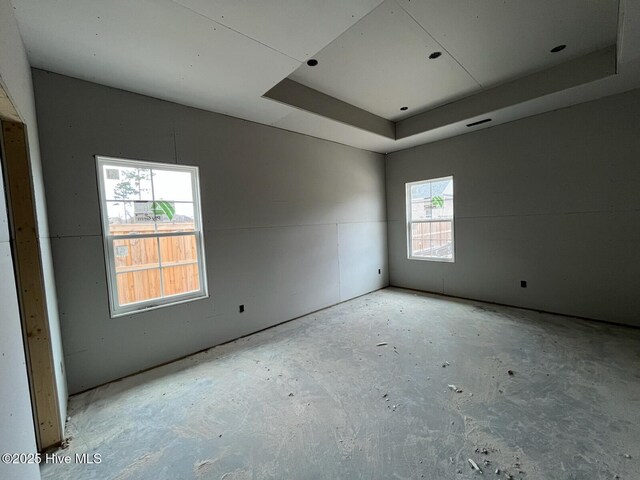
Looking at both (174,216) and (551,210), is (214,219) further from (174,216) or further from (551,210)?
(551,210)

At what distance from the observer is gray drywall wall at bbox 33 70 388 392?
231 centimetres

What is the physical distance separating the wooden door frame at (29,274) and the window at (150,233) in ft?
2.63

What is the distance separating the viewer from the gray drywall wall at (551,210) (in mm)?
3232

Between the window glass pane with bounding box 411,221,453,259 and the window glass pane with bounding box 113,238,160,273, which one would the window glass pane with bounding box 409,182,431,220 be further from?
the window glass pane with bounding box 113,238,160,273

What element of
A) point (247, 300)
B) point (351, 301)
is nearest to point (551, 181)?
point (351, 301)

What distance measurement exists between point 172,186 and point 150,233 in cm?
56

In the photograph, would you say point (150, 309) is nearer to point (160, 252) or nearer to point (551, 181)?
point (160, 252)

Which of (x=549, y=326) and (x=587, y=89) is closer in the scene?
(x=587, y=89)

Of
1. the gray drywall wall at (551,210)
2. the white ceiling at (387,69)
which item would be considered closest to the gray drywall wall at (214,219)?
the white ceiling at (387,69)

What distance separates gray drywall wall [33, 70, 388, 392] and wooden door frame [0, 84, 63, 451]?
0.67 metres

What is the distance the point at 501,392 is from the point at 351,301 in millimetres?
2761

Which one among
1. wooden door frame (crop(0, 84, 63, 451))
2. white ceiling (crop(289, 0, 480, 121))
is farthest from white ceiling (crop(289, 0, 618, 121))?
wooden door frame (crop(0, 84, 63, 451))

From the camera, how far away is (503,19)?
225 cm

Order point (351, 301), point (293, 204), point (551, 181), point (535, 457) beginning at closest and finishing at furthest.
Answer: point (535, 457)
point (551, 181)
point (293, 204)
point (351, 301)
